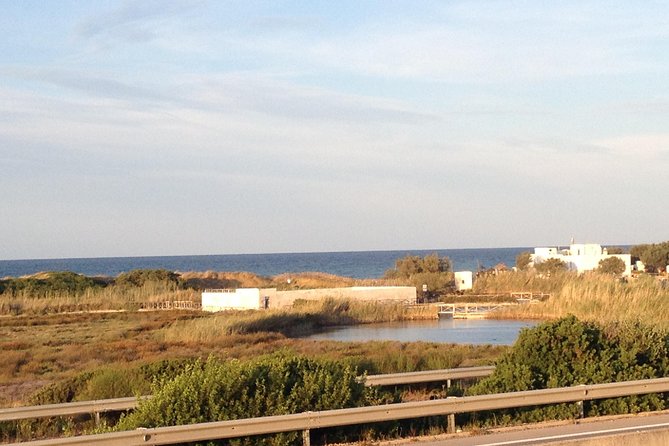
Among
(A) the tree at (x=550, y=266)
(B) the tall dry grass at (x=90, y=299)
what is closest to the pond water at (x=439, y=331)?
(B) the tall dry grass at (x=90, y=299)

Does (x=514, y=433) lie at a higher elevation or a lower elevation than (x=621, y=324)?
lower

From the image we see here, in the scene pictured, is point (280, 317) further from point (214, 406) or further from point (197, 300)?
point (214, 406)

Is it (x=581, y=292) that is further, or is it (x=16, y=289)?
(x=16, y=289)

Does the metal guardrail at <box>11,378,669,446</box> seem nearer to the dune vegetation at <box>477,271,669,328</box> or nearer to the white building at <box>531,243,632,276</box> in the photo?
the dune vegetation at <box>477,271,669,328</box>

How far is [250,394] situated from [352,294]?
52.2 metres

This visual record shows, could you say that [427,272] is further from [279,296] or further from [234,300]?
[234,300]

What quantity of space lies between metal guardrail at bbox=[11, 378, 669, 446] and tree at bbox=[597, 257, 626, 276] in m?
67.7

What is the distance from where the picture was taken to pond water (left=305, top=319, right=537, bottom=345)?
44250 millimetres

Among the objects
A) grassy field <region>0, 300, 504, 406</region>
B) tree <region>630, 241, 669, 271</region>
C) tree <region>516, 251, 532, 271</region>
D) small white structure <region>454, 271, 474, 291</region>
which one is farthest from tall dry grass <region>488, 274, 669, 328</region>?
tree <region>630, 241, 669, 271</region>

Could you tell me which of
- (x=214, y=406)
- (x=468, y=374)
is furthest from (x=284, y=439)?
(x=468, y=374)

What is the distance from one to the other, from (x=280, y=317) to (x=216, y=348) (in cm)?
1772

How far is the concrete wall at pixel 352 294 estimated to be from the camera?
63719 millimetres

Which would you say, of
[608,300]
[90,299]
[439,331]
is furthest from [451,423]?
[90,299]

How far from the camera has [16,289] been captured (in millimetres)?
79688
